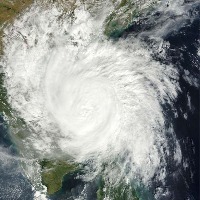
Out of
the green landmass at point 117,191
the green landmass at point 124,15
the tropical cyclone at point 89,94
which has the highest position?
the green landmass at point 124,15

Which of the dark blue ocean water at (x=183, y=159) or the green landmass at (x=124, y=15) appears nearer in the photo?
the dark blue ocean water at (x=183, y=159)

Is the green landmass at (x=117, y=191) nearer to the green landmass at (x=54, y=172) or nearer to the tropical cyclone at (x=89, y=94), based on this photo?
the tropical cyclone at (x=89, y=94)

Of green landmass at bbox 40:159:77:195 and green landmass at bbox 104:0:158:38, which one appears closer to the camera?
green landmass at bbox 40:159:77:195

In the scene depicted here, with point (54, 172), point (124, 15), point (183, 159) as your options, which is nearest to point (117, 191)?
point (54, 172)

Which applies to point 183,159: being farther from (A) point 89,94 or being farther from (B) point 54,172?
(B) point 54,172

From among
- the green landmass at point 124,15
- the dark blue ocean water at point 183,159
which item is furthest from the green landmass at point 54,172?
the green landmass at point 124,15

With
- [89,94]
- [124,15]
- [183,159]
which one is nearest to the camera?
[89,94]

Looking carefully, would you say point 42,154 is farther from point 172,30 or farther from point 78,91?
point 172,30

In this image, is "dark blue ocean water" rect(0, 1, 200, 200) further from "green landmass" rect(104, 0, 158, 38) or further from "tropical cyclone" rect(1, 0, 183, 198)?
"green landmass" rect(104, 0, 158, 38)

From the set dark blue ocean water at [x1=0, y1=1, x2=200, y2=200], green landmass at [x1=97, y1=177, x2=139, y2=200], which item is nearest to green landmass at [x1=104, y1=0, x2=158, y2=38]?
dark blue ocean water at [x1=0, y1=1, x2=200, y2=200]
